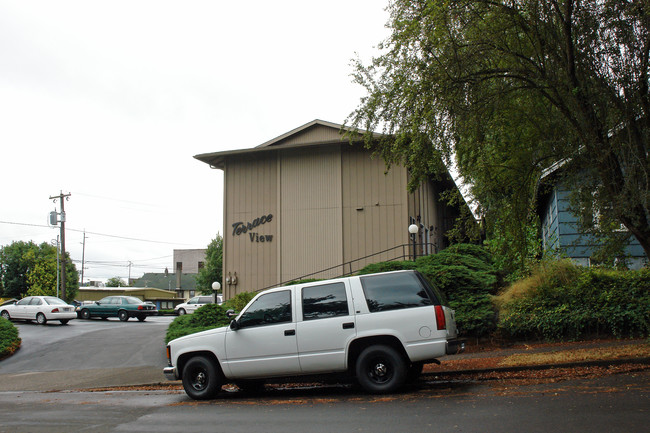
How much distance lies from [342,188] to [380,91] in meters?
10.9

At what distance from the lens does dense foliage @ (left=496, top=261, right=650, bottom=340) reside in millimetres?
12203

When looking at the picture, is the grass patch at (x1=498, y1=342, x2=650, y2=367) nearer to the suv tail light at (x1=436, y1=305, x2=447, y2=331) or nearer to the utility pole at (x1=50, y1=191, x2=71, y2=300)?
the suv tail light at (x1=436, y1=305, x2=447, y2=331)

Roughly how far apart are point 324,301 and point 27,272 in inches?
1803

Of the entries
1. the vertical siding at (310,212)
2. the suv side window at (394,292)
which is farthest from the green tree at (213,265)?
the suv side window at (394,292)

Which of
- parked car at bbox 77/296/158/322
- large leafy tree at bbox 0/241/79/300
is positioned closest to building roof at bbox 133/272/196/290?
large leafy tree at bbox 0/241/79/300

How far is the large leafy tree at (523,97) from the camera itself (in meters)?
9.78

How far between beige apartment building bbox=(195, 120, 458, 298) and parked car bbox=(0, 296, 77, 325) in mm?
10898

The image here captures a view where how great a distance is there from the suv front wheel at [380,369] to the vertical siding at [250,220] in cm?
1434

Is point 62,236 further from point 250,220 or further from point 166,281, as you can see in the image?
point 166,281

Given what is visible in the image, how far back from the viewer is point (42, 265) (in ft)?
154

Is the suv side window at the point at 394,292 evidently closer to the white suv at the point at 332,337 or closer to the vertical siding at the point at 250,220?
the white suv at the point at 332,337

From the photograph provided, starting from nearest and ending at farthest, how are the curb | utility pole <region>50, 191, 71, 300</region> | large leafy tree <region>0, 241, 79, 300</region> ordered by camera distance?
the curb → utility pole <region>50, 191, 71, 300</region> → large leafy tree <region>0, 241, 79, 300</region>

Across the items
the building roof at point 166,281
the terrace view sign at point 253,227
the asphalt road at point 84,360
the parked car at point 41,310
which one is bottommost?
the asphalt road at point 84,360

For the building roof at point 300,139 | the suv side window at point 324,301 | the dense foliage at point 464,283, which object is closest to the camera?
the suv side window at point 324,301
